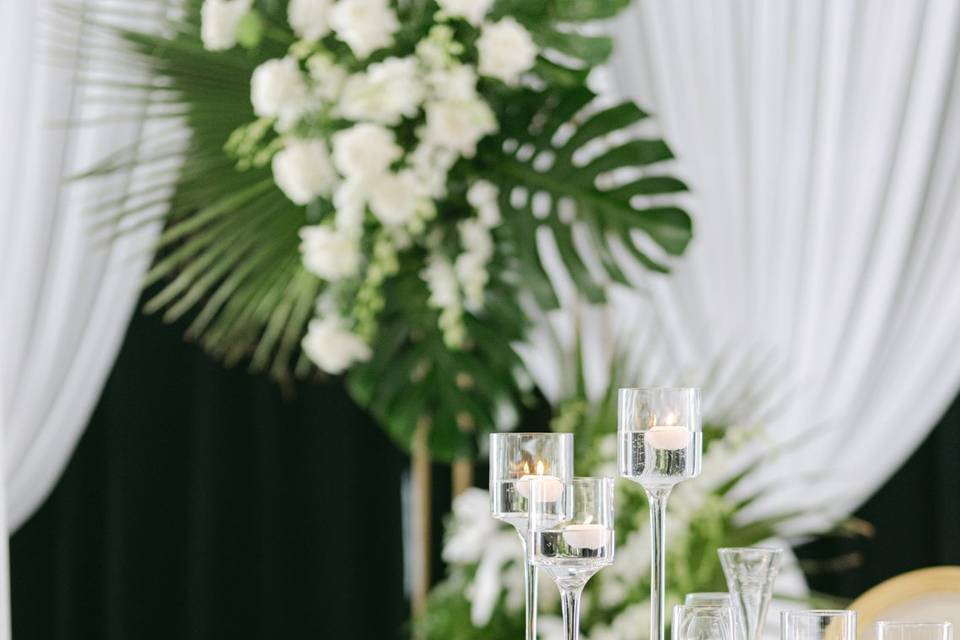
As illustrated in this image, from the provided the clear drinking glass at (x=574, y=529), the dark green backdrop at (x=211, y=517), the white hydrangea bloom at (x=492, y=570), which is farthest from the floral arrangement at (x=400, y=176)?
the clear drinking glass at (x=574, y=529)

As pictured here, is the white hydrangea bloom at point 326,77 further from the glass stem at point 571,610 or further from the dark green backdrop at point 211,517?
the glass stem at point 571,610

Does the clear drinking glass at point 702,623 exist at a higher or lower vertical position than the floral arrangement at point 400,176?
lower

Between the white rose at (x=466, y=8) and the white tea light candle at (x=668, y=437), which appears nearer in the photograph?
the white tea light candle at (x=668, y=437)

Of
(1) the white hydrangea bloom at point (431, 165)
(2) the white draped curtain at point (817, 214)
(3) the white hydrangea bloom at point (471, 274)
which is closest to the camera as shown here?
(1) the white hydrangea bloom at point (431, 165)

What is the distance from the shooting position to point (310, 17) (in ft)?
9.11

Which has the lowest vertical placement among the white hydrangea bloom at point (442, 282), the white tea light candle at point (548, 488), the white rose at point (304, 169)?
the white tea light candle at point (548, 488)

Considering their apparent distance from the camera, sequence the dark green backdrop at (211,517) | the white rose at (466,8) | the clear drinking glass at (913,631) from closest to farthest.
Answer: the clear drinking glass at (913,631) → the white rose at (466,8) → the dark green backdrop at (211,517)

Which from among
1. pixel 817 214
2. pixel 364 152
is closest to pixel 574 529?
pixel 364 152

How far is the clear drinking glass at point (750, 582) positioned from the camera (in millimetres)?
1435

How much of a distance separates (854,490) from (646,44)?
1085mm

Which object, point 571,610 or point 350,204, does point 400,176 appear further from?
point 571,610

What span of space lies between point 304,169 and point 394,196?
6.6 inches

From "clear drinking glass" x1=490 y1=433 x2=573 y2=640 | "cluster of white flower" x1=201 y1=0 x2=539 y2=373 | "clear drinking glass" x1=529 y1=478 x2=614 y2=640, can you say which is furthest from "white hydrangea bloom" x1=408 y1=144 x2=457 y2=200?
"clear drinking glass" x1=529 y1=478 x2=614 y2=640

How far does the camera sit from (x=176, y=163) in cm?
344
